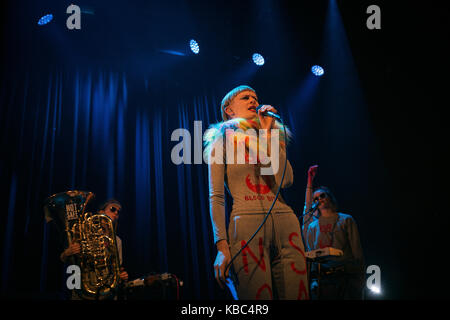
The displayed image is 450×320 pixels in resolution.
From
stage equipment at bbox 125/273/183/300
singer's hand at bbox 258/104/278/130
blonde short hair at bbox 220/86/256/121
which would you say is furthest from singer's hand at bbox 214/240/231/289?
stage equipment at bbox 125/273/183/300

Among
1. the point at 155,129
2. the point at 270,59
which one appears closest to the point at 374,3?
the point at 270,59

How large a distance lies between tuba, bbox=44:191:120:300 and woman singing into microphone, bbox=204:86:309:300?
166cm

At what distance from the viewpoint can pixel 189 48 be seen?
14.6 feet

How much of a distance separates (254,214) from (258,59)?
3.60 metres

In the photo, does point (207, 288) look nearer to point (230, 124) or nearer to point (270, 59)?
point (230, 124)

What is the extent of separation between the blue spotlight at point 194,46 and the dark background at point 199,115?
0.26 ft

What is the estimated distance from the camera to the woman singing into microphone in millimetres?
1724

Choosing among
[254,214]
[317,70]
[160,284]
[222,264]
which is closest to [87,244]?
[160,284]

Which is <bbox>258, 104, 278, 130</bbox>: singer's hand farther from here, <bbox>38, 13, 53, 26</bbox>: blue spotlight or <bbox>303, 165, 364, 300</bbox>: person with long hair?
<bbox>38, 13, 53, 26</bbox>: blue spotlight

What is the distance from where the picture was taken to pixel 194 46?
4477 millimetres

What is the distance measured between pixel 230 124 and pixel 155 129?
2457 millimetres

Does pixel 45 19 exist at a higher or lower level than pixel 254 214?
higher

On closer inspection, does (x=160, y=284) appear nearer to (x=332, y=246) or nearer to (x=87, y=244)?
(x=87, y=244)

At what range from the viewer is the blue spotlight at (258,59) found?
4868 mm
